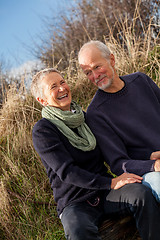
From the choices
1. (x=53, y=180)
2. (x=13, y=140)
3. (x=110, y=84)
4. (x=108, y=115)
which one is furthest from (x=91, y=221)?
(x=13, y=140)

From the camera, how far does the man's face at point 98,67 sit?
2.47m

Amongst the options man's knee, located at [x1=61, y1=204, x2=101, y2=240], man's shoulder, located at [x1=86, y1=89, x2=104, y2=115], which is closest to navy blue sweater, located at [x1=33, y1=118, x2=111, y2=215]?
man's knee, located at [x1=61, y1=204, x2=101, y2=240]

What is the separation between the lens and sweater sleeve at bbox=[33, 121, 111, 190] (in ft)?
6.42

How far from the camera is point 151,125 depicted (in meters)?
2.44

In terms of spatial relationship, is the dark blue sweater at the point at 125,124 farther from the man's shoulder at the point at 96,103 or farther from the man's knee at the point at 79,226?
the man's knee at the point at 79,226

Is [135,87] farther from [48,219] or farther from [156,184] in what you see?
[48,219]

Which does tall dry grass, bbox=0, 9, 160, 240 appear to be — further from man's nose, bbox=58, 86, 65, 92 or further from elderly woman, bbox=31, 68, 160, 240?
man's nose, bbox=58, 86, 65, 92

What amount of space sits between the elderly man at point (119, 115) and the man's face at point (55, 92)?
0.29m

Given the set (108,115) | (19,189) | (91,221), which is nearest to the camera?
(91,221)

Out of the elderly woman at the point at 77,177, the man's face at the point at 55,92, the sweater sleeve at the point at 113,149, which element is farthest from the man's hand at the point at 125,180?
the man's face at the point at 55,92

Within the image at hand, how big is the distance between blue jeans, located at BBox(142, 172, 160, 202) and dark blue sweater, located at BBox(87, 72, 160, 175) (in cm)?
24

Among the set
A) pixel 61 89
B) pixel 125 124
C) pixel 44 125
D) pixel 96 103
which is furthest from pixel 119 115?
pixel 44 125

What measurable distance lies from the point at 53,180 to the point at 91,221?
0.43 m

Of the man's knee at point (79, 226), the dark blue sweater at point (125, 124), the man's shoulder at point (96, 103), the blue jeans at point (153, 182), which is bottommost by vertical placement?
the blue jeans at point (153, 182)
